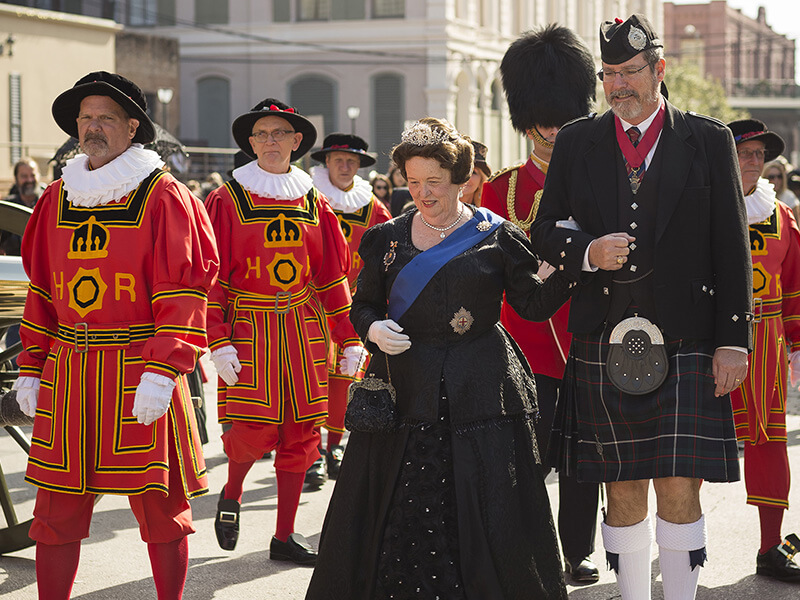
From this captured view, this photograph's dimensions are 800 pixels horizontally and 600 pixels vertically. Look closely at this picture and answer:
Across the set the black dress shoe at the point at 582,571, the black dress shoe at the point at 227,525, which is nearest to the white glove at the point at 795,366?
the black dress shoe at the point at 582,571

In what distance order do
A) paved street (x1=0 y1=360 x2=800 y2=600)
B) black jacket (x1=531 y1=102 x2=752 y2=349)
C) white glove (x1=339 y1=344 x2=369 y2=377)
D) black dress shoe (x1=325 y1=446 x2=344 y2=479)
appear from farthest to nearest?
1. black dress shoe (x1=325 y1=446 x2=344 y2=479)
2. white glove (x1=339 y1=344 x2=369 y2=377)
3. paved street (x1=0 y1=360 x2=800 y2=600)
4. black jacket (x1=531 y1=102 x2=752 y2=349)

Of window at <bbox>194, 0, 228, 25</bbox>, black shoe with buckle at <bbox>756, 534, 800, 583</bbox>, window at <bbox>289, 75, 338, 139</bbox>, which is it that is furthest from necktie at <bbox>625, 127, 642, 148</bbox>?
window at <bbox>194, 0, 228, 25</bbox>

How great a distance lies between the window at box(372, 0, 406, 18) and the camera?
36.8 meters

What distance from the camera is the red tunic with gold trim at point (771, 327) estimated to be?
5.18 m

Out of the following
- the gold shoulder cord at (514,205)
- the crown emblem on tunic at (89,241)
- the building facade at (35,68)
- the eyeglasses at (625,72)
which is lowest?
the crown emblem on tunic at (89,241)

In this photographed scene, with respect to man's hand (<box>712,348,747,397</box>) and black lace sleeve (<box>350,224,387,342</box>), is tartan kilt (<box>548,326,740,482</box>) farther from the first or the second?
black lace sleeve (<box>350,224,387,342</box>)

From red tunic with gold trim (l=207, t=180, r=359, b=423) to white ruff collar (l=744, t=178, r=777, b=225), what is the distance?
1.97m

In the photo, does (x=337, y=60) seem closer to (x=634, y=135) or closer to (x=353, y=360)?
(x=353, y=360)

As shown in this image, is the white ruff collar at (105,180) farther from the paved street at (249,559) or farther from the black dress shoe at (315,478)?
the black dress shoe at (315,478)

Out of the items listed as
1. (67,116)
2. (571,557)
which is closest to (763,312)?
(571,557)

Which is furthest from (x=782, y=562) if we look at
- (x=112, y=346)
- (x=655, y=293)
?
(x=112, y=346)

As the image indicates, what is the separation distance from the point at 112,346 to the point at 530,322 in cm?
181

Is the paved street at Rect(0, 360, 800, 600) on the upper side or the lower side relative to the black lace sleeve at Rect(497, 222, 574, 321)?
lower

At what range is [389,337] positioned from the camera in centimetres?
392
